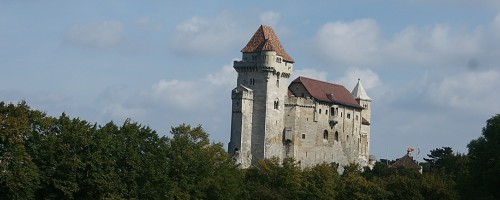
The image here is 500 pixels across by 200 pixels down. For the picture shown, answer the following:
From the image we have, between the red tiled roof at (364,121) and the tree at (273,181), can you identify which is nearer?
the tree at (273,181)

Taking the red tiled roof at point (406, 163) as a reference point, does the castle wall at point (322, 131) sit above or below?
above

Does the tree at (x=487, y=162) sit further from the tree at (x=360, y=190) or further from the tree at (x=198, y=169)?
the tree at (x=198, y=169)

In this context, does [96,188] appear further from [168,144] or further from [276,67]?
[276,67]

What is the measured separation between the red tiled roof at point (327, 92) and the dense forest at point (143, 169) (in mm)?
61092

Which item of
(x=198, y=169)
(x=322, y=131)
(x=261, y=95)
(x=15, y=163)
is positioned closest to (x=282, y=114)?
(x=261, y=95)

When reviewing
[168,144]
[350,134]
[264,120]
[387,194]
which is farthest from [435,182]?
[350,134]

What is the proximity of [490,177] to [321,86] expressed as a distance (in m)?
90.3

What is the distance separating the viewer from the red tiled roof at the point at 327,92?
603 ft

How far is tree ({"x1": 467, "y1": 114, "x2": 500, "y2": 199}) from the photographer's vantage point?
325 ft

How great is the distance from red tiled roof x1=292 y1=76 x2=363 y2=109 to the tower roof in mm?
7259

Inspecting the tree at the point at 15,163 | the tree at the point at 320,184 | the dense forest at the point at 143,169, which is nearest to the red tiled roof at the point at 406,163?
the tree at the point at 320,184

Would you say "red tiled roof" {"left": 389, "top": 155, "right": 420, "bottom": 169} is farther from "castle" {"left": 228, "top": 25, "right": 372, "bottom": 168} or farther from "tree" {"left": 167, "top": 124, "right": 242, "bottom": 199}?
"tree" {"left": 167, "top": 124, "right": 242, "bottom": 199}

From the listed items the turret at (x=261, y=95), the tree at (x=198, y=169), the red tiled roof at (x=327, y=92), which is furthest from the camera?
the red tiled roof at (x=327, y=92)

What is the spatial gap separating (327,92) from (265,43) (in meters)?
17.1
